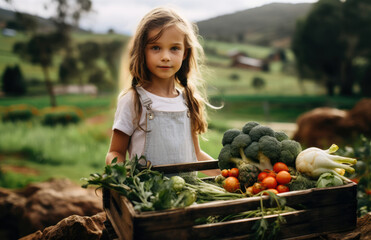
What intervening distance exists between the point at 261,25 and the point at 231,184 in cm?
1866

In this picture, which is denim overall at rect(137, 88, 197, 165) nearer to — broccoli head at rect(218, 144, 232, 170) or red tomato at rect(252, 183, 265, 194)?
broccoli head at rect(218, 144, 232, 170)

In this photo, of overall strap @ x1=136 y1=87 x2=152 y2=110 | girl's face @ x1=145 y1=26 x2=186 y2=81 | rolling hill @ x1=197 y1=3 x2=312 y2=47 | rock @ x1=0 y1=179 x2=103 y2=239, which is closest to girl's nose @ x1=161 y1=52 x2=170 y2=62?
girl's face @ x1=145 y1=26 x2=186 y2=81

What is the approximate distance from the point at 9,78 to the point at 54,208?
16.9ft

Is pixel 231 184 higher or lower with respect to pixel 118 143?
lower

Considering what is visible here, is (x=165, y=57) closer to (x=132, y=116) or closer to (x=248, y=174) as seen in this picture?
(x=132, y=116)

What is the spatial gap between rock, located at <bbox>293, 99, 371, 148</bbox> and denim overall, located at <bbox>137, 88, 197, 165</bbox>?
5.53 metres

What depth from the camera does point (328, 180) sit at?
1.97 meters

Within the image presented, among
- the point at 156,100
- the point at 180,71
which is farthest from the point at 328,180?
the point at 180,71

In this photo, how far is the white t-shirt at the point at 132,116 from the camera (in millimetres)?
2465

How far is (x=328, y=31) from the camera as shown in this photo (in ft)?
52.4

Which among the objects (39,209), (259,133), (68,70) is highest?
(68,70)

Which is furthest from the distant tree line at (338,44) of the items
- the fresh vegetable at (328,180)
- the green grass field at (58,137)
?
the fresh vegetable at (328,180)

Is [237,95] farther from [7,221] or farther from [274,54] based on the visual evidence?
[7,221]

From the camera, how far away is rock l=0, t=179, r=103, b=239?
3811mm
